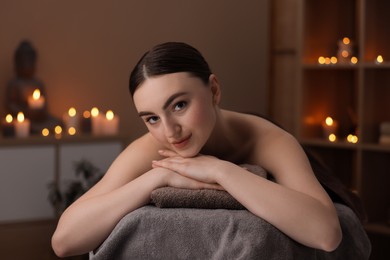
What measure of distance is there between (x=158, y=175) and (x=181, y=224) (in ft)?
0.43

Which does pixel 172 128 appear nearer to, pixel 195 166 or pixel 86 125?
pixel 195 166

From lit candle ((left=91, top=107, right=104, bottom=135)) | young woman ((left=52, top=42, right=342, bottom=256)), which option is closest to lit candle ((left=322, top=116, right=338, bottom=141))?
lit candle ((left=91, top=107, right=104, bottom=135))

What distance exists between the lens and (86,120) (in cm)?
371

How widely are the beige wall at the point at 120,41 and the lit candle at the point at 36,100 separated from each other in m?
0.19

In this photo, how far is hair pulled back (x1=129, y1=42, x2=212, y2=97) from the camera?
52.3 inches

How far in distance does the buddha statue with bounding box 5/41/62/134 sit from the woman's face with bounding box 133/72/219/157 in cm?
235

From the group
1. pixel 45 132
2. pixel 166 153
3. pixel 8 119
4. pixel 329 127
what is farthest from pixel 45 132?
pixel 166 153

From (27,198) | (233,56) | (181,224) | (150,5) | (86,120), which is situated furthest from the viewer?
(233,56)

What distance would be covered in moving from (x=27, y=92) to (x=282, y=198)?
2557mm

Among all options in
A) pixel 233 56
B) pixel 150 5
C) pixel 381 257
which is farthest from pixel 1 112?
pixel 381 257

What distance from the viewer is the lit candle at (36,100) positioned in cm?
362

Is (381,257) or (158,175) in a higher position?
(158,175)

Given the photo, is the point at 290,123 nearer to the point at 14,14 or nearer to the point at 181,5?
the point at 181,5

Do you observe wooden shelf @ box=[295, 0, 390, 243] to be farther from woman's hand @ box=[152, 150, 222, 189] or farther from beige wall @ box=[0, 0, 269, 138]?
woman's hand @ box=[152, 150, 222, 189]
